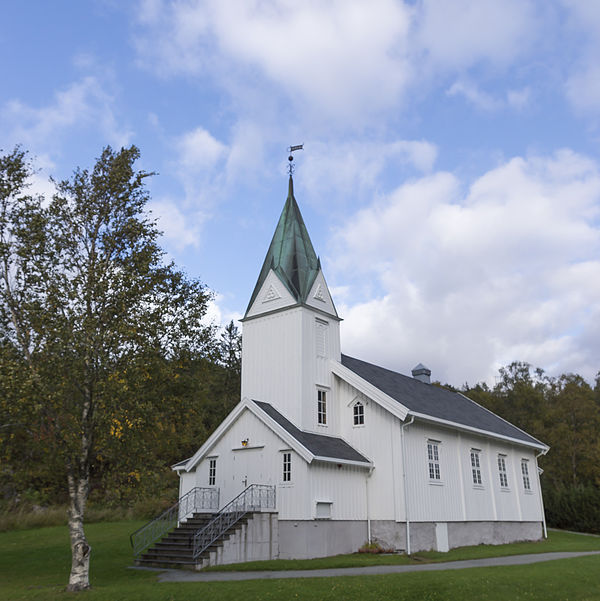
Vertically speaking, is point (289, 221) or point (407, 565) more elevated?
point (289, 221)

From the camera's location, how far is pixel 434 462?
78.6 feet

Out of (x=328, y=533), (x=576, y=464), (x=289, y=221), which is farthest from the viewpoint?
(x=576, y=464)

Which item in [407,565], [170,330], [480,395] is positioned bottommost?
[407,565]

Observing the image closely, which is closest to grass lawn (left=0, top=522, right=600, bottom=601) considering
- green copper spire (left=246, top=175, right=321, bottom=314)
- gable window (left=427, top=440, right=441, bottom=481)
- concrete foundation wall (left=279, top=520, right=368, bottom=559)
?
concrete foundation wall (left=279, top=520, right=368, bottom=559)

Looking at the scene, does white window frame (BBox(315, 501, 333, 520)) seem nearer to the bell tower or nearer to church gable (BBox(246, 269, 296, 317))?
the bell tower

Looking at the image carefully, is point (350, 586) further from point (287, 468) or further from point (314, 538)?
point (287, 468)

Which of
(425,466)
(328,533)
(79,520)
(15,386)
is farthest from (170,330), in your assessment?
(425,466)

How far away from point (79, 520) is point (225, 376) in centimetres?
4160

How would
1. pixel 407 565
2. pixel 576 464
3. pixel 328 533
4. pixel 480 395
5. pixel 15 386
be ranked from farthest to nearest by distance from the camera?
1. pixel 480 395
2. pixel 576 464
3. pixel 328 533
4. pixel 407 565
5. pixel 15 386

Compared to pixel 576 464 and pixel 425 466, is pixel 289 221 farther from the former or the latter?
pixel 576 464

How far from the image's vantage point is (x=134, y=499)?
582 inches

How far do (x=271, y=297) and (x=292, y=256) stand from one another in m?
2.18

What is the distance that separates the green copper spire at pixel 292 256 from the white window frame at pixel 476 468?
11105 mm

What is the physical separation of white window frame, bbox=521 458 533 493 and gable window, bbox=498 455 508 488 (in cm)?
240
